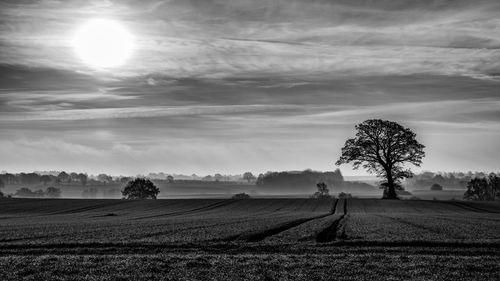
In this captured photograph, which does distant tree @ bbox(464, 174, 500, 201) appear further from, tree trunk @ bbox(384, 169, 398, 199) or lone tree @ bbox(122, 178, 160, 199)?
lone tree @ bbox(122, 178, 160, 199)

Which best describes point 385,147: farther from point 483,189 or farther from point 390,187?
point 483,189

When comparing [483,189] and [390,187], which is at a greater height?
[390,187]

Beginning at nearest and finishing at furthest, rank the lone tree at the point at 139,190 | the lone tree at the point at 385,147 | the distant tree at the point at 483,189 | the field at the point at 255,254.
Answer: the field at the point at 255,254
the lone tree at the point at 385,147
the lone tree at the point at 139,190
the distant tree at the point at 483,189

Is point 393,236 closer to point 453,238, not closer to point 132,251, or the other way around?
point 453,238


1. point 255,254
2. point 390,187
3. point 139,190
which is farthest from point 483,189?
point 255,254

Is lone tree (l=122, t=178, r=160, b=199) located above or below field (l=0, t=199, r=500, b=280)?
above

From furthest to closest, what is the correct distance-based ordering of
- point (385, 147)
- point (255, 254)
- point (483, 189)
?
point (483, 189) < point (385, 147) < point (255, 254)

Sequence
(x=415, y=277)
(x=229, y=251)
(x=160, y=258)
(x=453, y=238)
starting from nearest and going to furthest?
(x=415, y=277), (x=160, y=258), (x=229, y=251), (x=453, y=238)

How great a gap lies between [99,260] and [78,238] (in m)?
13.1

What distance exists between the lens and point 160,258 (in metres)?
27.6

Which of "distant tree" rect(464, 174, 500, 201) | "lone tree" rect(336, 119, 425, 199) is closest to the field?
"lone tree" rect(336, 119, 425, 199)

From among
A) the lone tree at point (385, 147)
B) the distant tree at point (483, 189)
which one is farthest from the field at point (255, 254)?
the distant tree at point (483, 189)

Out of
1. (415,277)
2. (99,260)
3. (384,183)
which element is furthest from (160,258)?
(384,183)

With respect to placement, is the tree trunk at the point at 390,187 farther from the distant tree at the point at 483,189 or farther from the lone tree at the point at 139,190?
the lone tree at the point at 139,190
